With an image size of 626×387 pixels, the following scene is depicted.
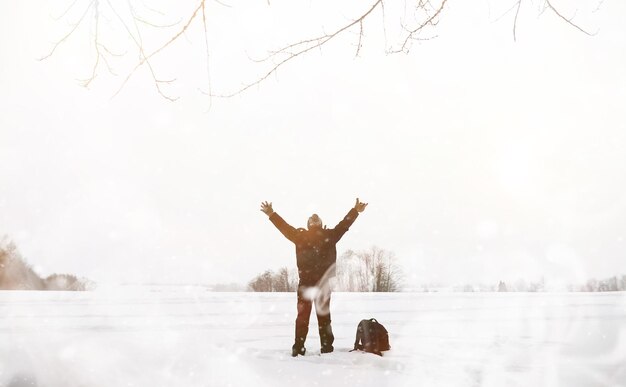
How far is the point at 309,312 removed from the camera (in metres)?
7.41

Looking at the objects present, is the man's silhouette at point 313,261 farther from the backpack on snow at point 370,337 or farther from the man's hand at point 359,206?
the backpack on snow at point 370,337

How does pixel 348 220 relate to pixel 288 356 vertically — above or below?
above

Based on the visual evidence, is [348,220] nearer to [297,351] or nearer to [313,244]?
[313,244]

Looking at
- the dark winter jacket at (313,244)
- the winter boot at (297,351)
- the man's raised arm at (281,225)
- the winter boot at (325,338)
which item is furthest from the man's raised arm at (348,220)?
the winter boot at (297,351)

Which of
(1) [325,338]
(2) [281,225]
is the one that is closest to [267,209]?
(2) [281,225]

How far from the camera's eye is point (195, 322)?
42.7 feet

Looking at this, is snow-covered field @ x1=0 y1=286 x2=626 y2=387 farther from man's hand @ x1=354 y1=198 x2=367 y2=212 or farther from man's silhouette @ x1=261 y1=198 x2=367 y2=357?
man's hand @ x1=354 y1=198 x2=367 y2=212

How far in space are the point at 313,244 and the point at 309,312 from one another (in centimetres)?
96

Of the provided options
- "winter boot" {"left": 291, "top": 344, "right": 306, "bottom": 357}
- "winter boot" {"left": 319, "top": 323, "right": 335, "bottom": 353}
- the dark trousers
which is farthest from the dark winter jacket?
"winter boot" {"left": 291, "top": 344, "right": 306, "bottom": 357}

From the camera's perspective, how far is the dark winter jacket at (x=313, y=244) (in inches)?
293

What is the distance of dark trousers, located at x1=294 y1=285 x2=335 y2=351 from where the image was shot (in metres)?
7.36

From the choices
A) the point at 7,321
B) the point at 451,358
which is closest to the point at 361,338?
the point at 451,358

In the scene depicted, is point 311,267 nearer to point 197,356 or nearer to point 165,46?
point 197,356

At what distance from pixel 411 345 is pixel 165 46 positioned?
6901 millimetres
